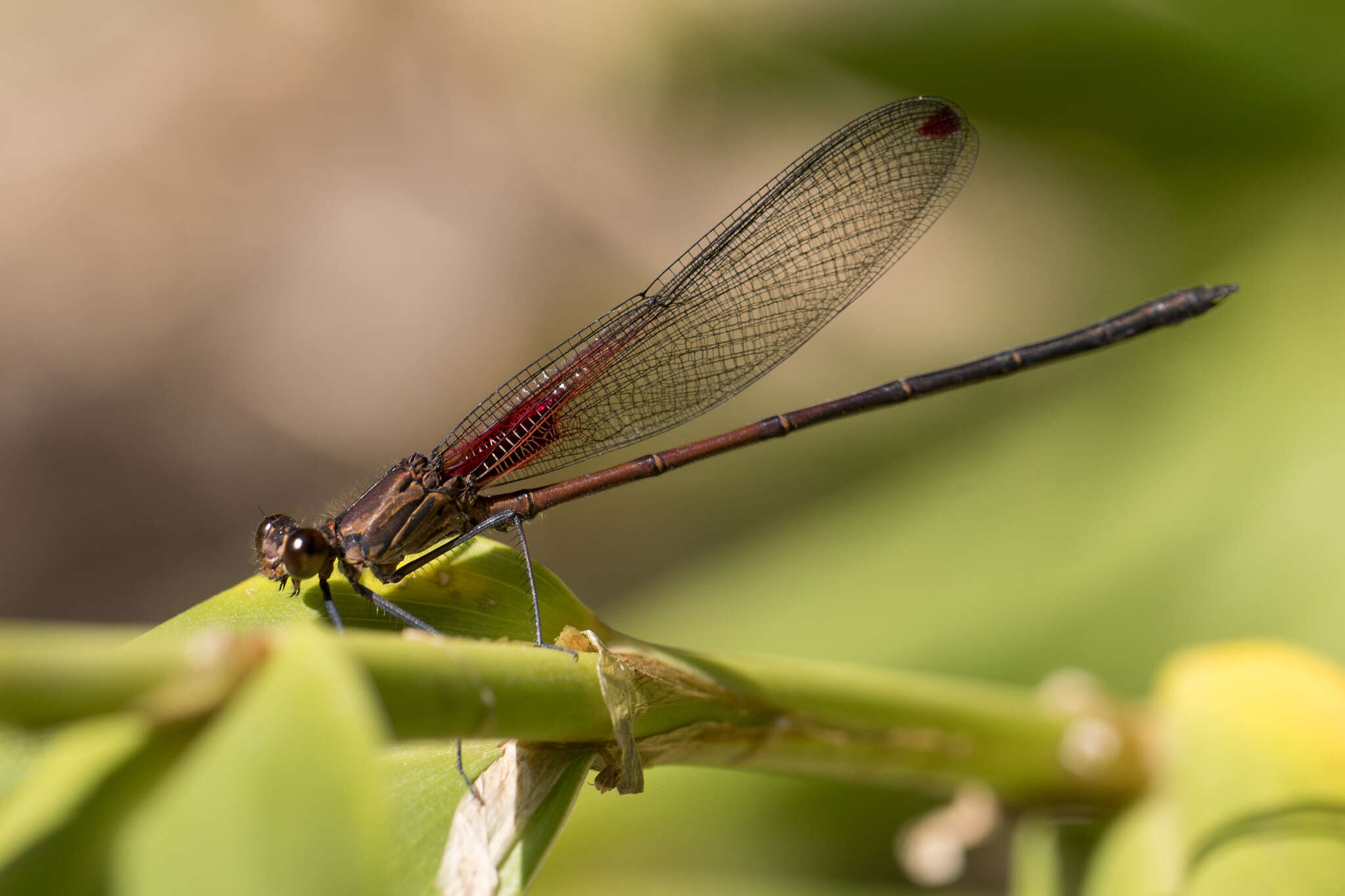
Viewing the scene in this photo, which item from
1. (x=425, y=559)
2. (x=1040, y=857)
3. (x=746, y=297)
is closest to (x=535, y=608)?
(x=425, y=559)

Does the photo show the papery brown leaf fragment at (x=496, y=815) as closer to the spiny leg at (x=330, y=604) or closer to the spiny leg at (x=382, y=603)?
the spiny leg at (x=382, y=603)

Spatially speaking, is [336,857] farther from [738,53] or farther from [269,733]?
[738,53]

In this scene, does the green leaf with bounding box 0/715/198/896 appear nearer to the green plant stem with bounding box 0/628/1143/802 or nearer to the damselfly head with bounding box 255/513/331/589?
the green plant stem with bounding box 0/628/1143/802

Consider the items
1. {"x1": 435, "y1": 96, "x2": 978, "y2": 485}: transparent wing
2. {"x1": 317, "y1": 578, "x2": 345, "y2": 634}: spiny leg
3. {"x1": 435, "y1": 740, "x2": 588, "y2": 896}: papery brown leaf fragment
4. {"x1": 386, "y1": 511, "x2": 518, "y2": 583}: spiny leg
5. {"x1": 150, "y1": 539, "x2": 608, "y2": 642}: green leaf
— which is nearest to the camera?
{"x1": 435, "y1": 740, "x2": 588, "y2": 896}: papery brown leaf fragment

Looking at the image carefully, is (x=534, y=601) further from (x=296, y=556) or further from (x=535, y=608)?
(x=296, y=556)

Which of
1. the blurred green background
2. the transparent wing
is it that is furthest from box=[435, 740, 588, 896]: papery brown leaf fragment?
the blurred green background

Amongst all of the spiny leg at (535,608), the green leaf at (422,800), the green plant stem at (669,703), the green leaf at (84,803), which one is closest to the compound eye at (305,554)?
the spiny leg at (535,608)
